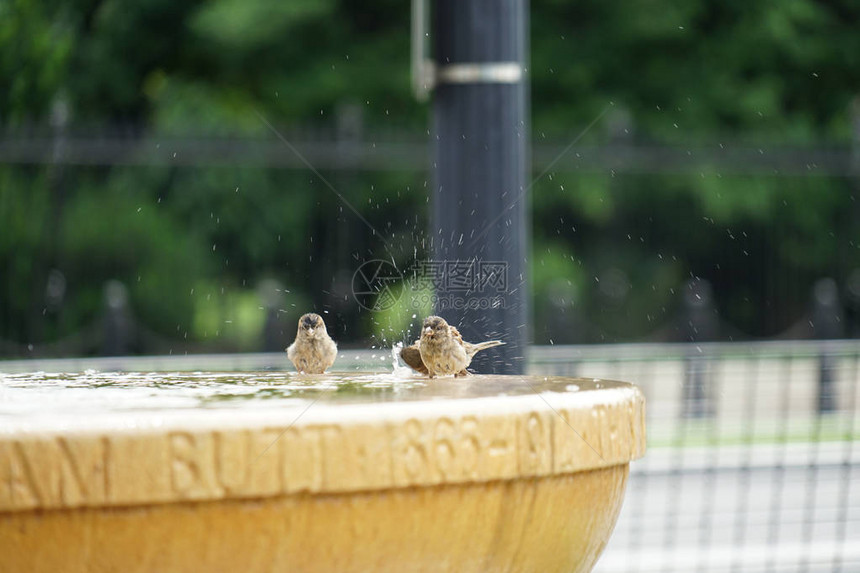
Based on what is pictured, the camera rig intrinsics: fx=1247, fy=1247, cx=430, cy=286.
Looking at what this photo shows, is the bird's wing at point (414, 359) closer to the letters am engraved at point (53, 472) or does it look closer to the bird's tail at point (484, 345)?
the bird's tail at point (484, 345)

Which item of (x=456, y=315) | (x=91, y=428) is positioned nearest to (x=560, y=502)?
(x=91, y=428)

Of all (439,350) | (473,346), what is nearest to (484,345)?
(473,346)

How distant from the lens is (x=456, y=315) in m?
3.47

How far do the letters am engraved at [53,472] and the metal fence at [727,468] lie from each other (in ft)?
9.86

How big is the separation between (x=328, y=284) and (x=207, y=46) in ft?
20.1

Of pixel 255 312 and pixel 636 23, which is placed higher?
pixel 636 23

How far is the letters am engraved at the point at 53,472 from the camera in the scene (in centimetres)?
171

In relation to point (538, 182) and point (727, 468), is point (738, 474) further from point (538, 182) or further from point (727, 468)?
point (538, 182)

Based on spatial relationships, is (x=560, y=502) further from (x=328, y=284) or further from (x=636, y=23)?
(x=636, y=23)

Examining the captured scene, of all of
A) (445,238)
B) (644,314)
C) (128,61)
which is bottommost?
(644,314)

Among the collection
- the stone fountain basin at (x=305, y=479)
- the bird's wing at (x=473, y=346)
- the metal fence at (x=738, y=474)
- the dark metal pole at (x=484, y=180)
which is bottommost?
the metal fence at (x=738, y=474)

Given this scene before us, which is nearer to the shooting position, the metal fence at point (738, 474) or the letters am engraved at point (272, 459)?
the letters am engraved at point (272, 459)

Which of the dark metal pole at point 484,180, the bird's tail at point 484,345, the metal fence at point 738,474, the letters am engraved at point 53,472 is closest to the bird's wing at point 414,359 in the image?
the bird's tail at point 484,345

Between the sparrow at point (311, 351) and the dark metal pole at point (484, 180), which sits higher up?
the dark metal pole at point (484, 180)
